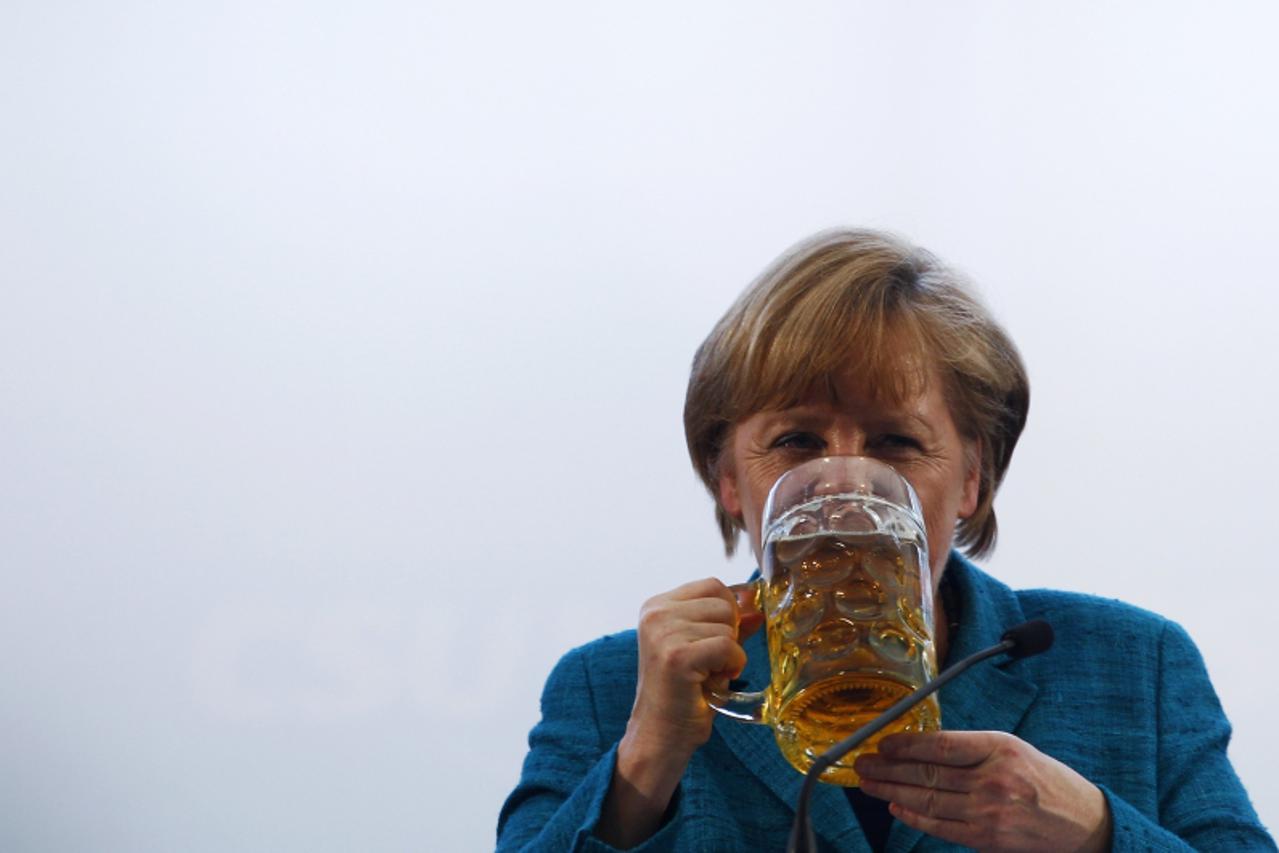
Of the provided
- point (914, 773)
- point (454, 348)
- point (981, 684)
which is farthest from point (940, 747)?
point (454, 348)

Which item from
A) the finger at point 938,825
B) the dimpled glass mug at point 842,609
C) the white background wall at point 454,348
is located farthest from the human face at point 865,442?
the white background wall at point 454,348

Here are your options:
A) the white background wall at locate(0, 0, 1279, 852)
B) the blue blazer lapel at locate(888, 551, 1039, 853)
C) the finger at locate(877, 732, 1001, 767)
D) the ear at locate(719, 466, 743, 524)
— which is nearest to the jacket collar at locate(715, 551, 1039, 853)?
the blue blazer lapel at locate(888, 551, 1039, 853)

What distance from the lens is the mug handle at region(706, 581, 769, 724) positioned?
931mm

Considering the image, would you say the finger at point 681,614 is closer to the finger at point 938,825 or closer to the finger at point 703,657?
the finger at point 703,657

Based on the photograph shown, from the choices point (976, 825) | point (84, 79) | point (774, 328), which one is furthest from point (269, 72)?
point (976, 825)

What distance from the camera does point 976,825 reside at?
0.86 m

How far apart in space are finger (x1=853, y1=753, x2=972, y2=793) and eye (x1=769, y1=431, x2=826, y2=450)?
0.38 meters

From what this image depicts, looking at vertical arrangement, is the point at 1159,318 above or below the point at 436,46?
below

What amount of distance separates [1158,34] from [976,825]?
1.79 m

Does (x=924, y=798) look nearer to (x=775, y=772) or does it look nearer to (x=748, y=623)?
(x=748, y=623)

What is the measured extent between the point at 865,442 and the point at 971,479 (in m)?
0.26

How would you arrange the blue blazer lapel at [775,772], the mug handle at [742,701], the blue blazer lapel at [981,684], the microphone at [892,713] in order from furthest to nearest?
the blue blazer lapel at [981,684], the blue blazer lapel at [775,772], the mug handle at [742,701], the microphone at [892,713]

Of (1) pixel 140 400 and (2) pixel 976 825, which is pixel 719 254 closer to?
(1) pixel 140 400

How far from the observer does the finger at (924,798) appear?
830 mm
